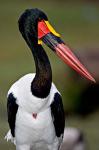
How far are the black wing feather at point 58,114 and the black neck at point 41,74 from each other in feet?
0.58

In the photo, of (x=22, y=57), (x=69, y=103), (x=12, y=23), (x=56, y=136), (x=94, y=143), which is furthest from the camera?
(x=12, y=23)

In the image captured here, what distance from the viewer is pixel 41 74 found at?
6582mm

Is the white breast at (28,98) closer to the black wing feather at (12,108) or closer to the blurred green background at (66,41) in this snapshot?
the black wing feather at (12,108)

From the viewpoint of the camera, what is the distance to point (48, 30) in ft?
21.4

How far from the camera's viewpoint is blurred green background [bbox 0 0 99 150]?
1114 cm

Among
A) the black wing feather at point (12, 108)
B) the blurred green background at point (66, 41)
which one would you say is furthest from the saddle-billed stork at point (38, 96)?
the blurred green background at point (66, 41)

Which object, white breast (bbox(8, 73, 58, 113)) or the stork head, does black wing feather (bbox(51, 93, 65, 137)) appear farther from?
the stork head

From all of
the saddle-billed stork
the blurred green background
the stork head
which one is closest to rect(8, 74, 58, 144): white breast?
the saddle-billed stork

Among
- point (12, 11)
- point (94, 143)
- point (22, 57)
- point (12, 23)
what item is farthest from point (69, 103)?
point (12, 11)

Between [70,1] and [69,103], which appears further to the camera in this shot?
[70,1]

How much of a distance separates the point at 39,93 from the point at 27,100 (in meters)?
0.11

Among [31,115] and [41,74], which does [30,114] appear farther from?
[41,74]

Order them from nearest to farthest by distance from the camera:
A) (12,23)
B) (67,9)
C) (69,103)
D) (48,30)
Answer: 1. (48,30)
2. (69,103)
3. (12,23)
4. (67,9)

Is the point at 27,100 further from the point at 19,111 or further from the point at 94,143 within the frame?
the point at 94,143
